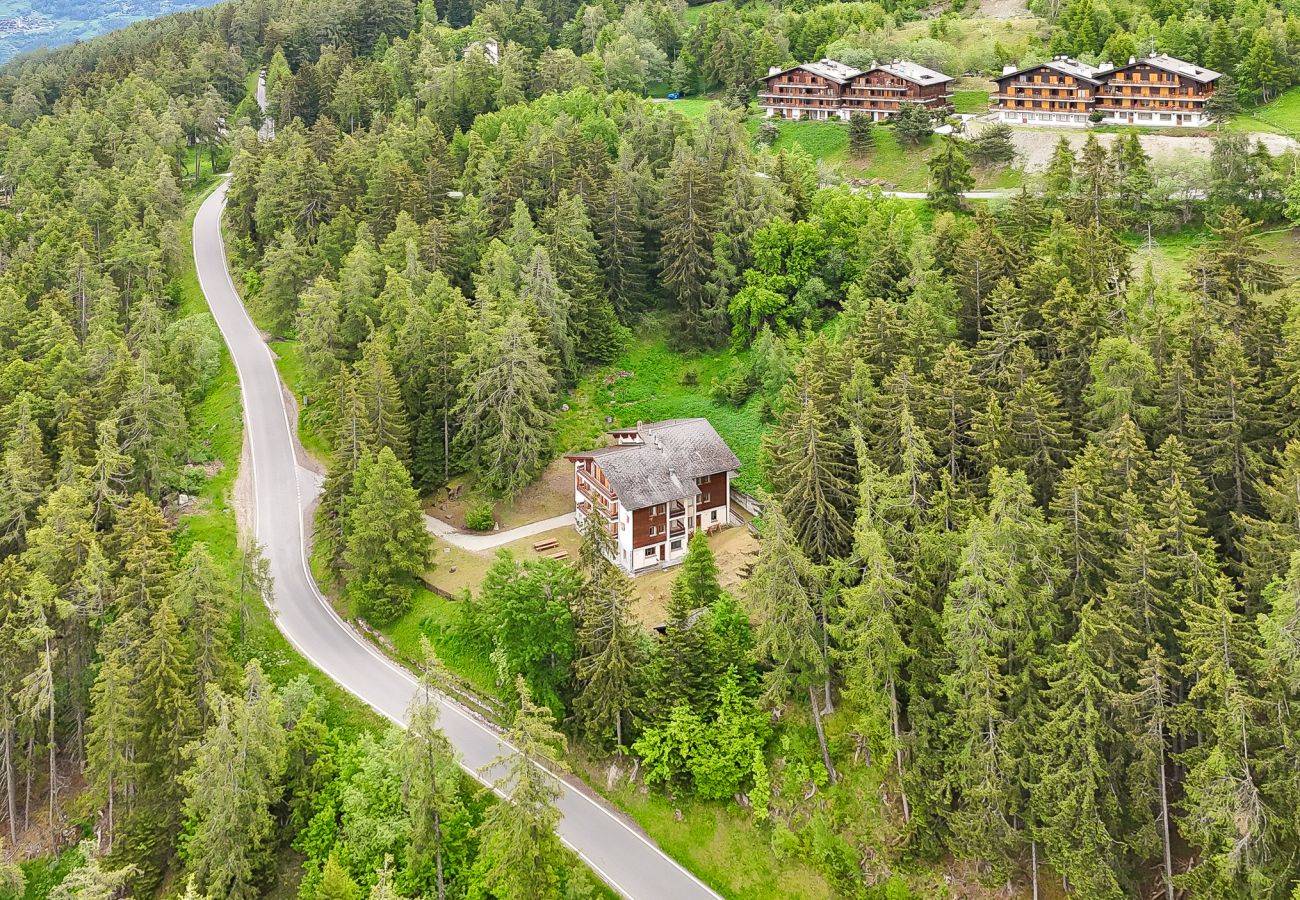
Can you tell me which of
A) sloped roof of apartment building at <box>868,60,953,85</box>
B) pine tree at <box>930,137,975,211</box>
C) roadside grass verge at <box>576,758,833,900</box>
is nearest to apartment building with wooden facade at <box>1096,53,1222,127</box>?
sloped roof of apartment building at <box>868,60,953,85</box>

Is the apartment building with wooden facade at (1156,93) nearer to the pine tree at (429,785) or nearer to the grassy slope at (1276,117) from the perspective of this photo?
the grassy slope at (1276,117)

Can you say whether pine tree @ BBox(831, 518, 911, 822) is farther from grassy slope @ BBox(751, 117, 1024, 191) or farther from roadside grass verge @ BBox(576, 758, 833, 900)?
grassy slope @ BBox(751, 117, 1024, 191)

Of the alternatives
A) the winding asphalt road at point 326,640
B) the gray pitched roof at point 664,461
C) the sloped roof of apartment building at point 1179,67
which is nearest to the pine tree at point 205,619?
the winding asphalt road at point 326,640

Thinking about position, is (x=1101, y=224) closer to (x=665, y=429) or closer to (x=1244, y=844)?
(x=665, y=429)

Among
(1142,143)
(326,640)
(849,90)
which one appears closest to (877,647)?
(326,640)

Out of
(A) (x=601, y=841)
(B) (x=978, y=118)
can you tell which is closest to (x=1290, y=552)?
(A) (x=601, y=841)
